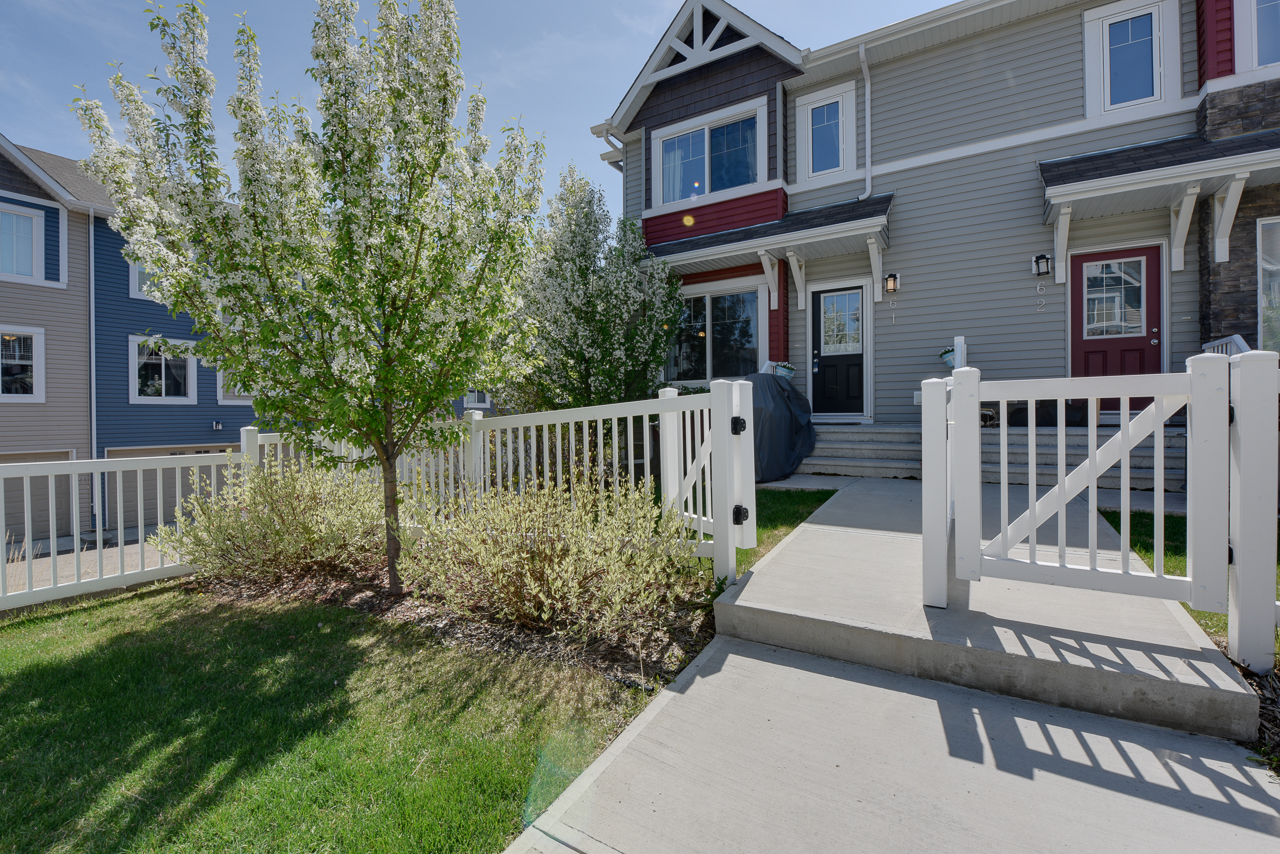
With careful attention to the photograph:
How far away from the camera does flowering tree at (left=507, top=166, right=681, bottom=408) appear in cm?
799

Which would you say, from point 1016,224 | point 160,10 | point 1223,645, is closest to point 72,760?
point 160,10

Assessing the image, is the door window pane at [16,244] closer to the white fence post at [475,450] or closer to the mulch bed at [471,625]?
the mulch bed at [471,625]

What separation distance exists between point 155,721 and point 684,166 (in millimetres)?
10017

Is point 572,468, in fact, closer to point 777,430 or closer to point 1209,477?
point 1209,477

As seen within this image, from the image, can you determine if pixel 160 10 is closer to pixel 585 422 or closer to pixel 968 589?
pixel 585 422

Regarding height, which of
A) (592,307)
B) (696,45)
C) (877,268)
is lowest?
(592,307)

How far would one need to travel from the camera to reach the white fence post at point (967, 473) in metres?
2.68

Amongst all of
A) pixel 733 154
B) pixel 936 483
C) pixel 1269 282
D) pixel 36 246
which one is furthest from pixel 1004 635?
pixel 36 246

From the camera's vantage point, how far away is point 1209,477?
2293 mm

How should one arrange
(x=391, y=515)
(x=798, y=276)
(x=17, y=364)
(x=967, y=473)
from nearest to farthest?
1. (x=967, y=473)
2. (x=391, y=515)
3. (x=798, y=276)
4. (x=17, y=364)

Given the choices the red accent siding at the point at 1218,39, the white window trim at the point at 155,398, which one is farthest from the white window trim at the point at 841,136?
the white window trim at the point at 155,398

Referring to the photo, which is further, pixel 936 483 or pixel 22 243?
pixel 22 243

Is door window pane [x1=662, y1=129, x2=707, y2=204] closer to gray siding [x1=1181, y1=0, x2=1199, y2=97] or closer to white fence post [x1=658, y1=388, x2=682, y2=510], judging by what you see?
gray siding [x1=1181, y1=0, x2=1199, y2=97]

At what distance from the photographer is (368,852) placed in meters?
1.70
